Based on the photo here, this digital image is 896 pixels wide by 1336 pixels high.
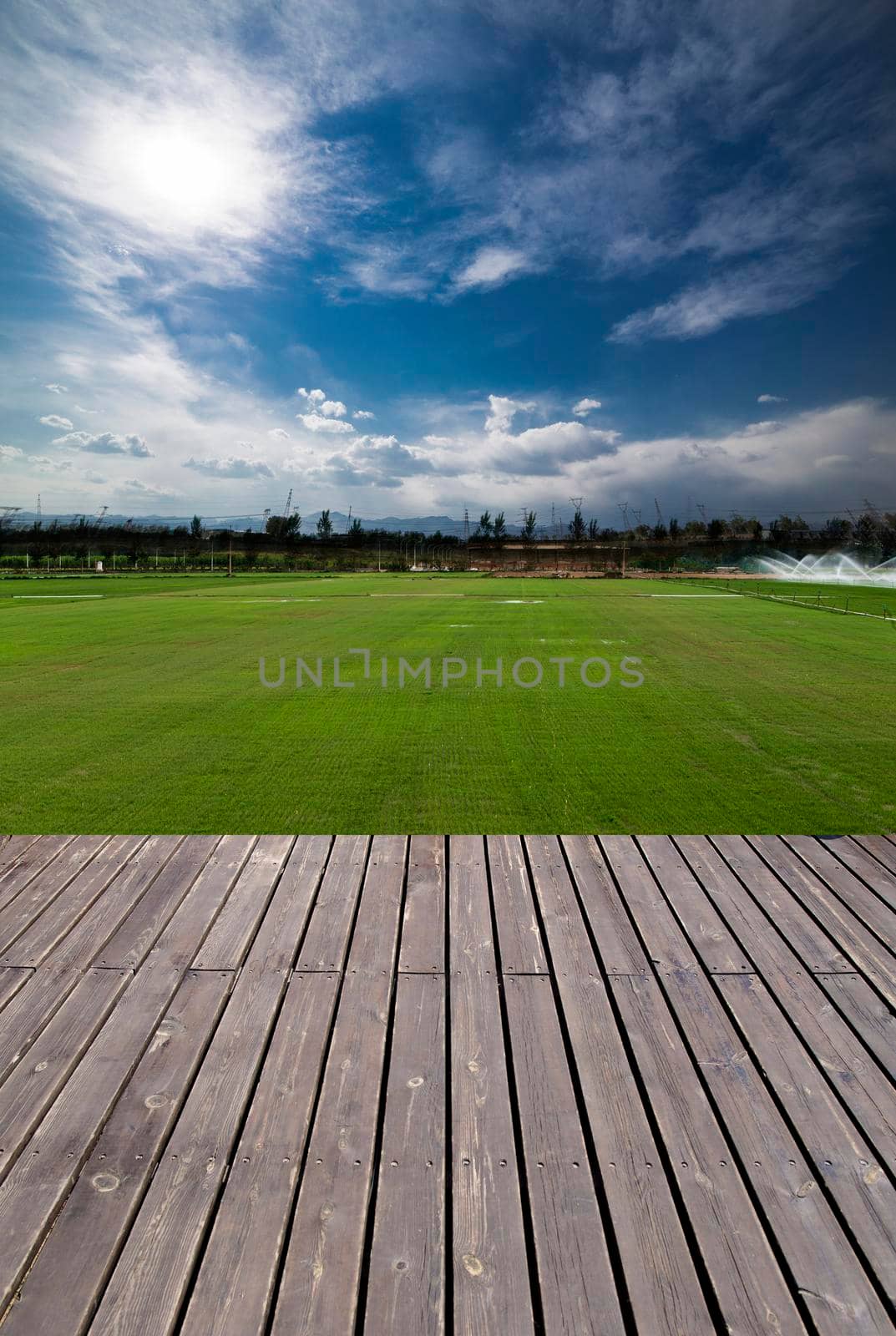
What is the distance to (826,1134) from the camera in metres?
1.53

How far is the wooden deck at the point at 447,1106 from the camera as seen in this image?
122 cm

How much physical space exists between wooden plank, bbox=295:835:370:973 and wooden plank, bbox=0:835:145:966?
2.80ft

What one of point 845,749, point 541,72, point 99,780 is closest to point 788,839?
point 845,749

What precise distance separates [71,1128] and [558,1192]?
1094 millimetres

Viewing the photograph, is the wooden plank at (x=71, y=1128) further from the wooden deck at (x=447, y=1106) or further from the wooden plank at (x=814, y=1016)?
the wooden plank at (x=814, y=1016)

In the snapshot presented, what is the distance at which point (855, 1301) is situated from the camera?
1.20 meters

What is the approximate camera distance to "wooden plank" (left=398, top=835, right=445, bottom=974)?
2.16 meters

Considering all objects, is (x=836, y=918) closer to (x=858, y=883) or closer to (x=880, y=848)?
(x=858, y=883)

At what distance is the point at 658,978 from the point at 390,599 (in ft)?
67.0

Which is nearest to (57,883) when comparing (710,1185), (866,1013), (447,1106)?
(447,1106)

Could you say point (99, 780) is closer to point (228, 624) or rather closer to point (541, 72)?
point (228, 624)

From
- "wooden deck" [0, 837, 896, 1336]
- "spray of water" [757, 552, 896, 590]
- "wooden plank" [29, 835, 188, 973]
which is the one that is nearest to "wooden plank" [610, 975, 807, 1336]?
"wooden deck" [0, 837, 896, 1336]

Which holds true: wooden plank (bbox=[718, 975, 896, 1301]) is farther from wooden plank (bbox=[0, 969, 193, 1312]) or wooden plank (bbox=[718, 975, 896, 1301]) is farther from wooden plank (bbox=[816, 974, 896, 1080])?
wooden plank (bbox=[0, 969, 193, 1312])

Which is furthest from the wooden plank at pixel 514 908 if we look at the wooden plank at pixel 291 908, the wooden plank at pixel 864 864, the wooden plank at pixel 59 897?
the wooden plank at pixel 59 897
